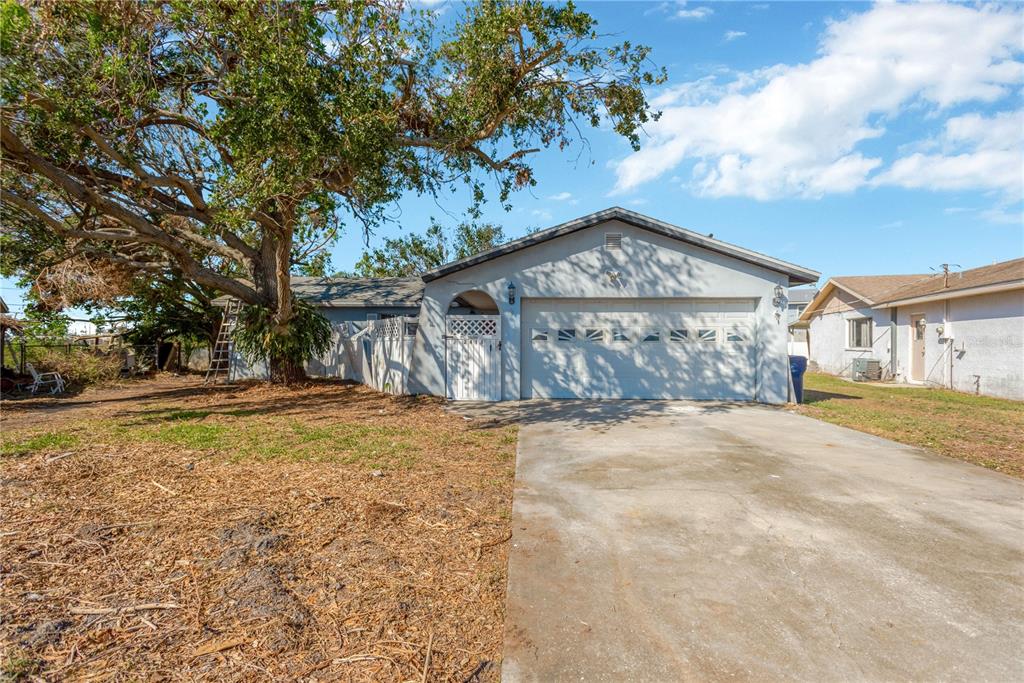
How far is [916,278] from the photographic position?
21.0 m

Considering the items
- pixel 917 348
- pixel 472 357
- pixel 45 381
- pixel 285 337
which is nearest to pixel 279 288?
pixel 285 337

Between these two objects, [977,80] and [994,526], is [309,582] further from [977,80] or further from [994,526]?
[977,80]

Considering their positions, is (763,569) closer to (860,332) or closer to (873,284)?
(860,332)

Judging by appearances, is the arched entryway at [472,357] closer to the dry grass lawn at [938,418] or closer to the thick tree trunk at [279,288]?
the thick tree trunk at [279,288]

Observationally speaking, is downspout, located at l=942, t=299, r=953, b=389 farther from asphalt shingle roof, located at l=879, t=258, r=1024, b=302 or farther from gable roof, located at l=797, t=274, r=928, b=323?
gable roof, located at l=797, t=274, r=928, b=323

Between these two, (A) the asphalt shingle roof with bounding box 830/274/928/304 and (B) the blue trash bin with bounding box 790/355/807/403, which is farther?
(A) the asphalt shingle roof with bounding box 830/274/928/304

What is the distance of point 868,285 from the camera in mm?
20547

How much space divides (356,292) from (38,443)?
14950 millimetres

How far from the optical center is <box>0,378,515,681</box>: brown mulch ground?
2.48 meters

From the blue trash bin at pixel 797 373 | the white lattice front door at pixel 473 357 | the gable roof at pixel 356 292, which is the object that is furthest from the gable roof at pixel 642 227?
the gable roof at pixel 356 292

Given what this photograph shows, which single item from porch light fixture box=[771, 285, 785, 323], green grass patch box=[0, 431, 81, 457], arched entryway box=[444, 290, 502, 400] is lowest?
green grass patch box=[0, 431, 81, 457]

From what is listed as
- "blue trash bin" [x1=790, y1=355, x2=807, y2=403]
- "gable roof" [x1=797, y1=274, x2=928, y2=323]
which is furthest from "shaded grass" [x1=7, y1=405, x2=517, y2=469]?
"gable roof" [x1=797, y1=274, x2=928, y2=323]

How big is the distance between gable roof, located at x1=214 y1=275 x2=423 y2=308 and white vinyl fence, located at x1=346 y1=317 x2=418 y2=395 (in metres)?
4.33

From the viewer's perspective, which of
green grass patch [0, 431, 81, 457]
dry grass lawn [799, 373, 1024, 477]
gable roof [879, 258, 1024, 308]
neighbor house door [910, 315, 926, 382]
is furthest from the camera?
neighbor house door [910, 315, 926, 382]
